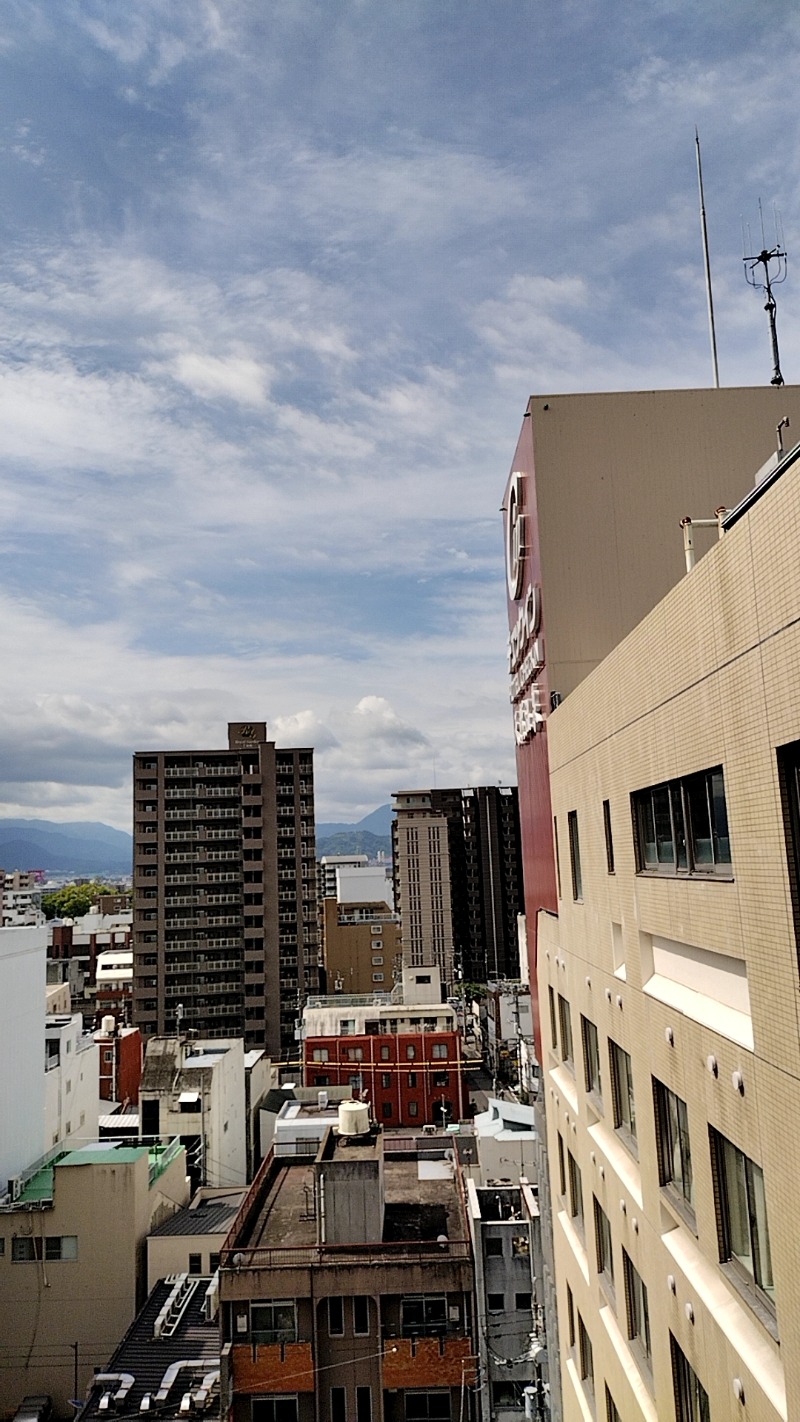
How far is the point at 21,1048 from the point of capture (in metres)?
45.5

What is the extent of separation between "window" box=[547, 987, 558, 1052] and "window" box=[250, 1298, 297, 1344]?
53.7ft

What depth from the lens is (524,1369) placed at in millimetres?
29688

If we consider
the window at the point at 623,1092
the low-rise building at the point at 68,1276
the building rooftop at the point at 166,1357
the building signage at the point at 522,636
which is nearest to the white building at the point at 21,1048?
the low-rise building at the point at 68,1276

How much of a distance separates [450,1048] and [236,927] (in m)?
26.7

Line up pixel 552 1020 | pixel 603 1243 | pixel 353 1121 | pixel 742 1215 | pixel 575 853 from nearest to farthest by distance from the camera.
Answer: pixel 742 1215, pixel 603 1243, pixel 575 853, pixel 552 1020, pixel 353 1121

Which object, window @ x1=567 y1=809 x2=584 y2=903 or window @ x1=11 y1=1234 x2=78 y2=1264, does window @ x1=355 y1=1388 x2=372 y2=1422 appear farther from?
window @ x1=567 y1=809 x2=584 y2=903

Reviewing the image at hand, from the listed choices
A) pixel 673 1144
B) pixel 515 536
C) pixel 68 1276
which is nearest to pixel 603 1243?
pixel 673 1144

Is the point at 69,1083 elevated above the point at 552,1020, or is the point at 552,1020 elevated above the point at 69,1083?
the point at 552,1020

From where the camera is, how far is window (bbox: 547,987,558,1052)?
62.5ft

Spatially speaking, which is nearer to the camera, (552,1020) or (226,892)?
(552,1020)

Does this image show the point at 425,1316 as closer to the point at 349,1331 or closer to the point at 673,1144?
the point at 349,1331

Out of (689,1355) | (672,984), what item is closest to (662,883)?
(672,984)

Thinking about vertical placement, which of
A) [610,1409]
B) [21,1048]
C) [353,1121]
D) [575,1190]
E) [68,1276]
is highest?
[575,1190]

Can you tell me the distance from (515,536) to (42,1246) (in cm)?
3407
